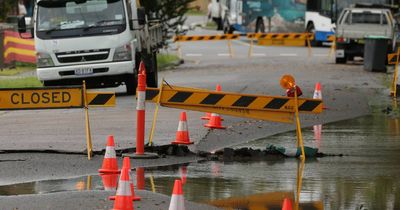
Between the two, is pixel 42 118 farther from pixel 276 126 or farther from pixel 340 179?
pixel 340 179

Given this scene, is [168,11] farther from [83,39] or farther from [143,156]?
[143,156]

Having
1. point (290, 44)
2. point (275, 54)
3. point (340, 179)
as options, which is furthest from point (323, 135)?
point (290, 44)

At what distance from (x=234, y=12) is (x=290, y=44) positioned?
10.8 metres

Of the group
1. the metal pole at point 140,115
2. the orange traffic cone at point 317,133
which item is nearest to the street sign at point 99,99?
the metal pole at point 140,115

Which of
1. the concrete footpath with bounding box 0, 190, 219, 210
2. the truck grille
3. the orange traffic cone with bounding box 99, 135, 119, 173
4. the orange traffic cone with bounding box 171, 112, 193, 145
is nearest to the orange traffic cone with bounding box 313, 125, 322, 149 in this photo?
the orange traffic cone with bounding box 171, 112, 193, 145

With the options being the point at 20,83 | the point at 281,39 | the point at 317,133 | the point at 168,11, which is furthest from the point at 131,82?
the point at 281,39

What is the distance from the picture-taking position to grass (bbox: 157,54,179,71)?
128 ft

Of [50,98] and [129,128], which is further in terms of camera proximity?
[129,128]

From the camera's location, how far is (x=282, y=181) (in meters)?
12.2

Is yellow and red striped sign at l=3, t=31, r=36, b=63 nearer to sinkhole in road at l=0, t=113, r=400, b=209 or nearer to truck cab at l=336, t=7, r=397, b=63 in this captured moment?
truck cab at l=336, t=7, r=397, b=63

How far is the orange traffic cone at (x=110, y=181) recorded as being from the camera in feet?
38.4

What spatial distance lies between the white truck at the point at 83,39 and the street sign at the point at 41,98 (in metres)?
10.8

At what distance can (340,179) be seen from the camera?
40.3 ft

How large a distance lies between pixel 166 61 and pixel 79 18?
52.6 feet
